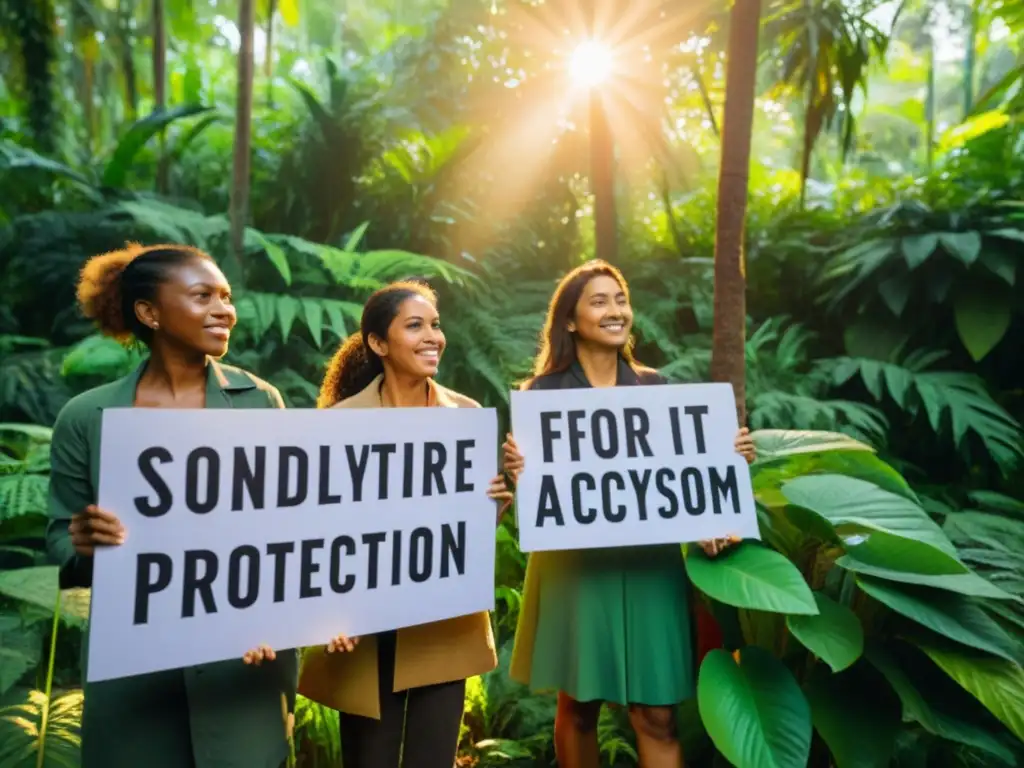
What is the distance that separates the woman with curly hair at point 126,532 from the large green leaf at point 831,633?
1.34m

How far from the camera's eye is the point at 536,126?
5.81 metres

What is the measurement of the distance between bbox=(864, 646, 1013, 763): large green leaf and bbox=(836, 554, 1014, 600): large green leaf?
25 cm

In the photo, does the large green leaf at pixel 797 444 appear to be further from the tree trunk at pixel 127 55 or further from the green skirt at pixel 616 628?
the tree trunk at pixel 127 55

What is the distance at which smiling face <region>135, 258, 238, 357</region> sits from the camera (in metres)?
1.40

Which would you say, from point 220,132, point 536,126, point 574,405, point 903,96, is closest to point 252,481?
point 574,405

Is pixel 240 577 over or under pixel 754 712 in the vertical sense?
over

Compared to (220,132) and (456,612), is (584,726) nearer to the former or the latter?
(456,612)

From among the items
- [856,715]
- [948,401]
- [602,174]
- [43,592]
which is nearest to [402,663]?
[43,592]

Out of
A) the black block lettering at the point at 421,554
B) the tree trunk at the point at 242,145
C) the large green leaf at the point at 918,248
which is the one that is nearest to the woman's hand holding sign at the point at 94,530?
the black block lettering at the point at 421,554

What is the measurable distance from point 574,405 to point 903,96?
3021 cm

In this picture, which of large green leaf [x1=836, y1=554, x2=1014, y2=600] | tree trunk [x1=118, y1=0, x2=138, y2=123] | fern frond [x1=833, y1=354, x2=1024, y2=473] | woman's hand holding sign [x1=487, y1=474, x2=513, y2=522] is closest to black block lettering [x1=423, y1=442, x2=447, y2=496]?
woman's hand holding sign [x1=487, y1=474, x2=513, y2=522]

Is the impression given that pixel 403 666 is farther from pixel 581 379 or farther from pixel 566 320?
pixel 566 320

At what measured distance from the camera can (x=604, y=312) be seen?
1.90 m

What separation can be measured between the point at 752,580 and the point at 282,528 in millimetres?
1207
